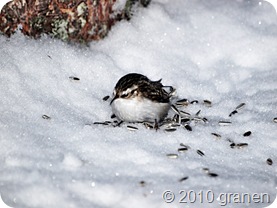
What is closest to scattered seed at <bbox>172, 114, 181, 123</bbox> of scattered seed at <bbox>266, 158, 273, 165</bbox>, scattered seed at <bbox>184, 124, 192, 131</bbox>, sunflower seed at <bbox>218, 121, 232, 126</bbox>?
scattered seed at <bbox>184, 124, 192, 131</bbox>

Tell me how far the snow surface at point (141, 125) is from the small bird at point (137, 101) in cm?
13

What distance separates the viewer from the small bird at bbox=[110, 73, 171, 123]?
4.75 metres

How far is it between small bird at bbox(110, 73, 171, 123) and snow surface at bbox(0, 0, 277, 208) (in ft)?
0.42

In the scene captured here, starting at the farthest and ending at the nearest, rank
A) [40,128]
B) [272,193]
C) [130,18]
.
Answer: [130,18] → [40,128] → [272,193]

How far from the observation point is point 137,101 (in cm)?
477

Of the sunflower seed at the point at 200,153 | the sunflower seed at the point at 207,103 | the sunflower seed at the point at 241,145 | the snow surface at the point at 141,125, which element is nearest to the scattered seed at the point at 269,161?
the snow surface at the point at 141,125

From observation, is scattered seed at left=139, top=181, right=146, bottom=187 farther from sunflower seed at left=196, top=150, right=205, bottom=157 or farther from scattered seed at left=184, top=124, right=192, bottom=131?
scattered seed at left=184, top=124, right=192, bottom=131

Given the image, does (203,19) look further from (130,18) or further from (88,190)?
(88,190)

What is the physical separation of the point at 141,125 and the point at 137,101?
0.23 meters

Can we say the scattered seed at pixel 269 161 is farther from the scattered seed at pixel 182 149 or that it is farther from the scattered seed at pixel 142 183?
the scattered seed at pixel 142 183

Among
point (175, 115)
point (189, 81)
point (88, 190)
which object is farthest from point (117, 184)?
point (189, 81)

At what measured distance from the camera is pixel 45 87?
5.28 metres

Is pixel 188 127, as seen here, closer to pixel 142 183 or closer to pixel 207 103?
pixel 207 103

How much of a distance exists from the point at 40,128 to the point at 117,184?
1065 mm
